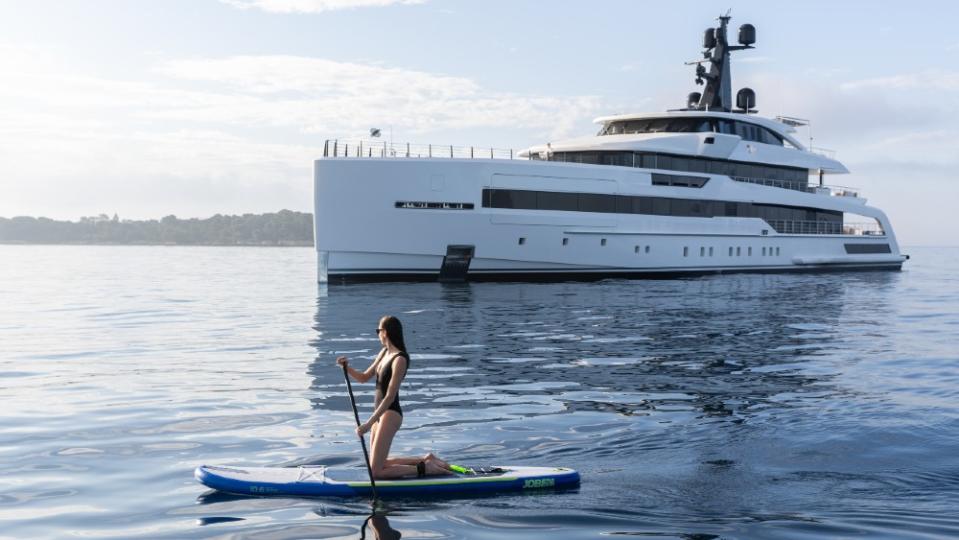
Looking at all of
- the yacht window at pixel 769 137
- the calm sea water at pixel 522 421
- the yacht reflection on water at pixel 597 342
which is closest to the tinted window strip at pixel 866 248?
the yacht window at pixel 769 137

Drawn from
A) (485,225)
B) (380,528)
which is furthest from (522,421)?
(485,225)

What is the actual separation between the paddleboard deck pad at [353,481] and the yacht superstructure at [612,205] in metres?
23.7

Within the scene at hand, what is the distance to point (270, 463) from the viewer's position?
27.7 feet

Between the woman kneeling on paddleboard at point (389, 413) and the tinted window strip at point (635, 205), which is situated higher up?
the tinted window strip at point (635, 205)

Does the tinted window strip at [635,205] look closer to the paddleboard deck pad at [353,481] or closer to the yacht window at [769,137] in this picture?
the yacht window at [769,137]

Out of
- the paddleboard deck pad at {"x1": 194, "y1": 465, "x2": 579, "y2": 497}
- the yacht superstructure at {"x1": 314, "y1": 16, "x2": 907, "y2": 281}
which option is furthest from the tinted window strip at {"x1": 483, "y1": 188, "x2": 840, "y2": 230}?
the paddleboard deck pad at {"x1": 194, "y1": 465, "x2": 579, "y2": 497}

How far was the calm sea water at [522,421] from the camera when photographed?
695cm

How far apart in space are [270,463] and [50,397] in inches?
219

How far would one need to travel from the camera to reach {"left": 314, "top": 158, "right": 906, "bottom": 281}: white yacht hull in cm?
3108

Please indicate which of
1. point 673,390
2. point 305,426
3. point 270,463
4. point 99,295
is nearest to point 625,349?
point 673,390

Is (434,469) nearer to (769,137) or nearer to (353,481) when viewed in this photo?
(353,481)

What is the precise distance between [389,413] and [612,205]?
28.7 m

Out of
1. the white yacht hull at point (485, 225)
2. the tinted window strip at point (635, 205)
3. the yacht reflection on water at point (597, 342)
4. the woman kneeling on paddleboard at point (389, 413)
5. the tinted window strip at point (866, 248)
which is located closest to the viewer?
the woman kneeling on paddleboard at point (389, 413)

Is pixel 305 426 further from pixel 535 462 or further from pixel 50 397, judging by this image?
pixel 50 397
